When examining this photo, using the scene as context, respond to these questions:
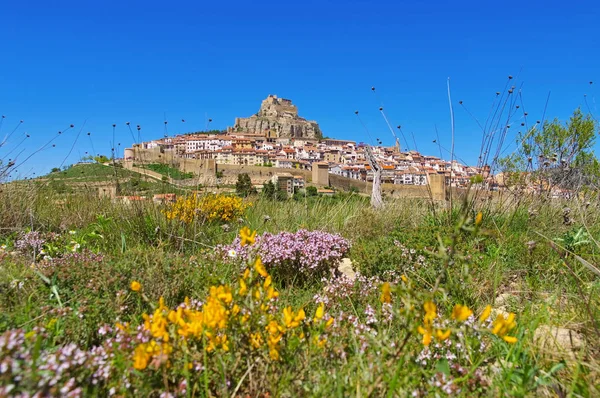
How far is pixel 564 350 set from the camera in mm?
1526

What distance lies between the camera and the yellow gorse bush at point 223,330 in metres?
1.07

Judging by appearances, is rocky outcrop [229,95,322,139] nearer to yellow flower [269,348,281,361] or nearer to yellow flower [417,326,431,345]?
yellow flower [269,348,281,361]

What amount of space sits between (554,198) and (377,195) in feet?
8.40

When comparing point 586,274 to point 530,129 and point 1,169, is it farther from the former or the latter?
point 1,169

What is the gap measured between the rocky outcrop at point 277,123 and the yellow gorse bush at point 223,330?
95426 mm

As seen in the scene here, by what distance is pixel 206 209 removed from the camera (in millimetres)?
4230

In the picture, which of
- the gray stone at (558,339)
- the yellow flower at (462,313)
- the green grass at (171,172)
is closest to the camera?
the yellow flower at (462,313)

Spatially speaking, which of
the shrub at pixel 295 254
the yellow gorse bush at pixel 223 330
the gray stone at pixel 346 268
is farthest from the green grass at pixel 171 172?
the yellow gorse bush at pixel 223 330

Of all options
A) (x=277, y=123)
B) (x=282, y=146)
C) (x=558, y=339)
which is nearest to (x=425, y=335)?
(x=558, y=339)

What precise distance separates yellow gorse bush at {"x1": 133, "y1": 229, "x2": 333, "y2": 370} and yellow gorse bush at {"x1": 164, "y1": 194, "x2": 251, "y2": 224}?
8.10 ft

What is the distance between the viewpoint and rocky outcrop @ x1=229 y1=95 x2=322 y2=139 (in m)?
101

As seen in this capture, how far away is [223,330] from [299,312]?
1.07ft

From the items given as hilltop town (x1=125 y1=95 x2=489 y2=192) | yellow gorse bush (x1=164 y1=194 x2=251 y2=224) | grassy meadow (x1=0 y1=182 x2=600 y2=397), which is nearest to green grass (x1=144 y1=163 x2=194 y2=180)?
yellow gorse bush (x1=164 y1=194 x2=251 y2=224)

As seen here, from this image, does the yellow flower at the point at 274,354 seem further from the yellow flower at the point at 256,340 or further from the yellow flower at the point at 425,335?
the yellow flower at the point at 425,335
